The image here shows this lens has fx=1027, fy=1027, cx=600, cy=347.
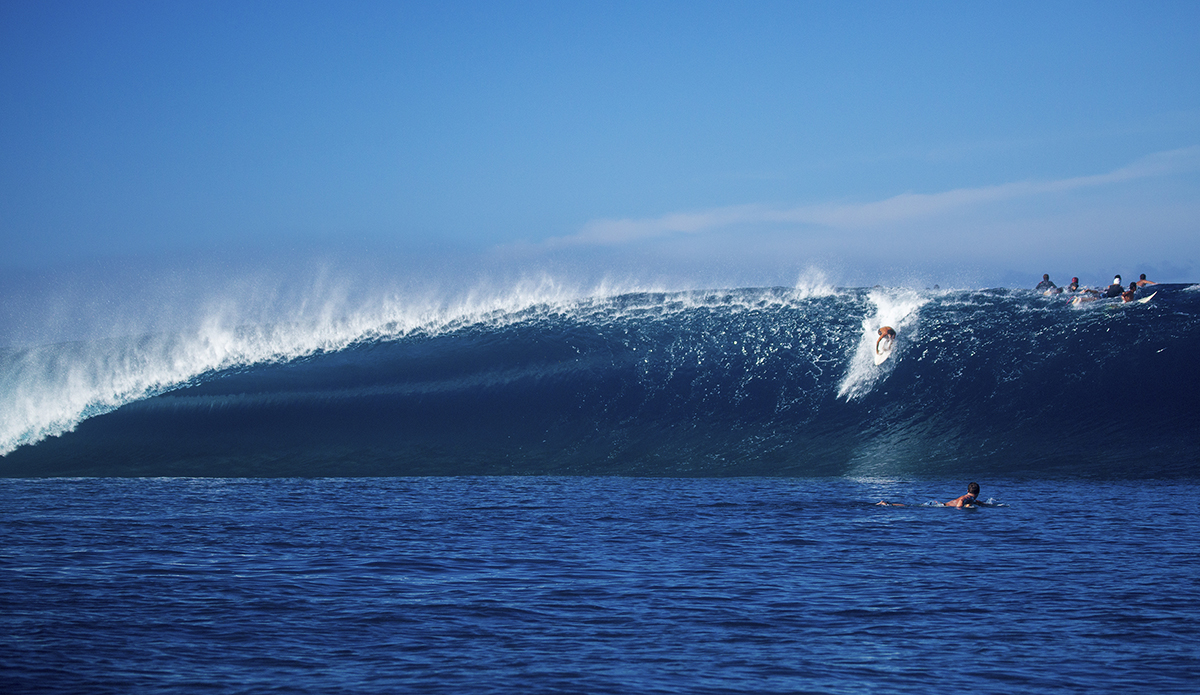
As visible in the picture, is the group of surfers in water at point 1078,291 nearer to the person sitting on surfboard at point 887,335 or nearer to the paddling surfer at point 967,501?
the person sitting on surfboard at point 887,335

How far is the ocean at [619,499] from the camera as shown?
671 centimetres

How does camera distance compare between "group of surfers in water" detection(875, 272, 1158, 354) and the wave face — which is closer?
the wave face

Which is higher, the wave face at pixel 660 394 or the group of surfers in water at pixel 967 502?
the wave face at pixel 660 394

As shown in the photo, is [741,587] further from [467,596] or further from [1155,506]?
[1155,506]

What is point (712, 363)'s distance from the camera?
849 inches

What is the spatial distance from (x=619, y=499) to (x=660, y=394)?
683 cm

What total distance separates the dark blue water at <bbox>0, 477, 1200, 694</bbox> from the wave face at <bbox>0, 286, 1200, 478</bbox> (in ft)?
12.9

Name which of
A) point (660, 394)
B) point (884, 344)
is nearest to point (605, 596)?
point (660, 394)

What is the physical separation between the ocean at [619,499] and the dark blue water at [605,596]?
0.04 m

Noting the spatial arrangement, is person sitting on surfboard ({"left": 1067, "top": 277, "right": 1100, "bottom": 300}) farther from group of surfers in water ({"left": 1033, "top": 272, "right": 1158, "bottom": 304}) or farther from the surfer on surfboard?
the surfer on surfboard

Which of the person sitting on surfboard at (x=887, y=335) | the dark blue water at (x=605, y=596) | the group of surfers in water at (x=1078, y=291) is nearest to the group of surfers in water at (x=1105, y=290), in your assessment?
the group of surfers in water at (x=1078, y=291)

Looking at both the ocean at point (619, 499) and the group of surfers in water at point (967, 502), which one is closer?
the ocean at point (619, 499)

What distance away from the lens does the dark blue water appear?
6301 mm

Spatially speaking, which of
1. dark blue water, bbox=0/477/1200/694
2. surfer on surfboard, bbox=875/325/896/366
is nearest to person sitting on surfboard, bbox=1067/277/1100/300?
surfer on surfboard, bbox=875/325/896/366
